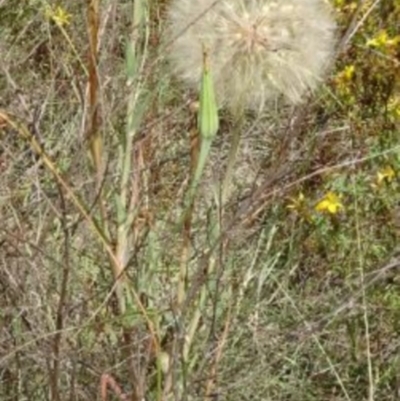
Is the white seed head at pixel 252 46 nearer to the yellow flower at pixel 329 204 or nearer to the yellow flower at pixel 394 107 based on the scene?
the yellow flower at pixel 329 204

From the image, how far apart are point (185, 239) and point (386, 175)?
1019 mm

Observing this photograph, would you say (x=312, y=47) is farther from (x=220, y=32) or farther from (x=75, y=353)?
Result: (x=75, y=353)

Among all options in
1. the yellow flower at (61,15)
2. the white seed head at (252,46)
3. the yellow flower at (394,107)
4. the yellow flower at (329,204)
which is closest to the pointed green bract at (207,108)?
the white seed head at (252,46)

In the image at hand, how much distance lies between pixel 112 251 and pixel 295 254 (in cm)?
93

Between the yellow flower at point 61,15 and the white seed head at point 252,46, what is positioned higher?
the yellow flower at point 61,15

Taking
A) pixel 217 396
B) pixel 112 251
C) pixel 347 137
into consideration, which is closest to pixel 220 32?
pixel 112 251

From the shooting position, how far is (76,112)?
10.4 ft

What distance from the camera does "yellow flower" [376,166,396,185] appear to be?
2.69m

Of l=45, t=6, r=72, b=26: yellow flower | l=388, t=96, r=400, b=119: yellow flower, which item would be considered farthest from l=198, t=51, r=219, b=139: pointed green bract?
l=45, t=6, r=72, b=26: yellow flower

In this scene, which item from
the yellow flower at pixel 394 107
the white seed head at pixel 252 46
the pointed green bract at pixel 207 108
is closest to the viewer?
the pointed green bract at pixel 207 108

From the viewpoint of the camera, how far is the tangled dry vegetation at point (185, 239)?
73.1 inches

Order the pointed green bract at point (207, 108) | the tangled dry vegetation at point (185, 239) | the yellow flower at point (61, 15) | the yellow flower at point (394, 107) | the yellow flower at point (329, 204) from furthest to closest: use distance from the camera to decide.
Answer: the yellow flower at point (61, 15) → the yellow flower at point (394, 107) → the yellow flower at point (329, 204) → the tangled dry vegetation at point (185, 239) → the pointed green bract at point (207, 108)

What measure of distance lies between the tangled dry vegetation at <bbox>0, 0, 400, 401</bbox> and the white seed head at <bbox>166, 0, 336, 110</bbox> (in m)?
0.09

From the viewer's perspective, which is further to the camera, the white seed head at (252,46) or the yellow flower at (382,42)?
the yellow flower at (382,42)
